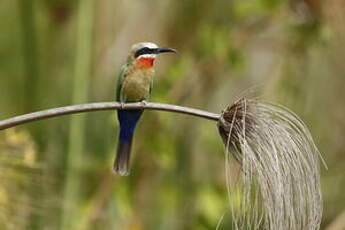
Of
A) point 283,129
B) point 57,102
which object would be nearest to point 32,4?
point 57,102

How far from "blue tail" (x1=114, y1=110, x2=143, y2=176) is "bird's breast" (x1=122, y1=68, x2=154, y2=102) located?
2.3 inches

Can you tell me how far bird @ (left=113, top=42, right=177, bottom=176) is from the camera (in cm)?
155

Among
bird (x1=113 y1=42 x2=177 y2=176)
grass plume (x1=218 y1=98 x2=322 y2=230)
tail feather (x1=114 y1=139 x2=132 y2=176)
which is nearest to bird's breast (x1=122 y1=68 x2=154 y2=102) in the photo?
bird (x1=113 y1=42 x2=177 y2=176)

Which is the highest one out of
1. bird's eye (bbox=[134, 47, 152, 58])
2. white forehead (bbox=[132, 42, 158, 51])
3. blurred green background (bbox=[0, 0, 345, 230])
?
white forehead (bbox=[132, 42, 158, 51])

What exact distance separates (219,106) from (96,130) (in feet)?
1.53

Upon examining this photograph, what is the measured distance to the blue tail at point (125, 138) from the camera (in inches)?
58.8

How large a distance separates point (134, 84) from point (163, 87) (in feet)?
3.34

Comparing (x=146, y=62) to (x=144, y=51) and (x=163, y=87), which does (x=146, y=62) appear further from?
(x=163, y=87)

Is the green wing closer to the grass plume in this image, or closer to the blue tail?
the blue tail

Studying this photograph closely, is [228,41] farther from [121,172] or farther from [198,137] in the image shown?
[121,172]

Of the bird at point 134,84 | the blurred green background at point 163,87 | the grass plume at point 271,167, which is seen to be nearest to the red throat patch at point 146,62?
the bird at point 134,84

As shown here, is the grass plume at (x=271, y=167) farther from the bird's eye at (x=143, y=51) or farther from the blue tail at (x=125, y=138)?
the bird's eye at (x=143, y=51)

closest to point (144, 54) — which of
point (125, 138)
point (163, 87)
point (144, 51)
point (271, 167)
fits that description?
point (144, 51)

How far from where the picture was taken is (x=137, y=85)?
1.65 metres
